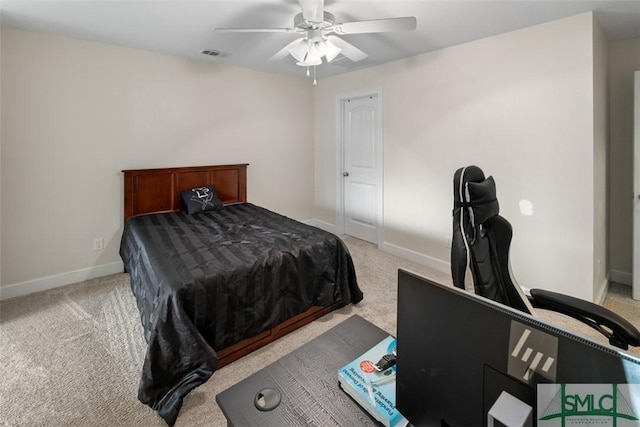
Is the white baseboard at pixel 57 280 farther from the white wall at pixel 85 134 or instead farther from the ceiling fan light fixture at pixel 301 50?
the ceiling fan light fixture at pixel 301 50

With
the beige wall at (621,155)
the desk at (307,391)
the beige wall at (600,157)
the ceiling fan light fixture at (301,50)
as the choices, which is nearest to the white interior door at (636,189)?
the beige wall at (600,157)

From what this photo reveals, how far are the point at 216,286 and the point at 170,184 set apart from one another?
226cm

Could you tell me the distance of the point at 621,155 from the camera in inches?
127

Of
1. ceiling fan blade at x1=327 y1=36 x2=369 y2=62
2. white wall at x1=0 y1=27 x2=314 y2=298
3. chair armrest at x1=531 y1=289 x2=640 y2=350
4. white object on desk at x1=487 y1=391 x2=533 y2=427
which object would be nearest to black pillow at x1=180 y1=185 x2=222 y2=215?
white wall at x1=0 y1=27 x2=314 y2=298

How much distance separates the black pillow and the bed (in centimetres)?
22

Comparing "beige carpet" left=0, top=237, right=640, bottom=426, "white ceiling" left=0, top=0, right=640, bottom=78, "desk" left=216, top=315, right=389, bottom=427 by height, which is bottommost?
"beige carpet" left=0, top=237, right=640, bottom=426

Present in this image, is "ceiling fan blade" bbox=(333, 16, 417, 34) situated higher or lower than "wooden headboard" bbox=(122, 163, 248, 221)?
higher

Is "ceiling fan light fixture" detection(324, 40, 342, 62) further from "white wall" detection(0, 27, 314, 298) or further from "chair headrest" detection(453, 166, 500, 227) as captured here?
"white wall" detection(0, 27, 314, 298)

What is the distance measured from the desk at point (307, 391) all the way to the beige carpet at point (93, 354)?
90cm

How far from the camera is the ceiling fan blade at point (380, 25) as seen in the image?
2.08m

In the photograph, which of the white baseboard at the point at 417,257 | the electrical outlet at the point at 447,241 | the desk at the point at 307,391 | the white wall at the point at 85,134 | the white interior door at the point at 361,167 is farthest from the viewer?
the white interior door at the point at 361,167

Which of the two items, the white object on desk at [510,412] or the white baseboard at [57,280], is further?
the white baseboard at [57,280]

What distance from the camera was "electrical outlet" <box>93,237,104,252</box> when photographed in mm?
3516

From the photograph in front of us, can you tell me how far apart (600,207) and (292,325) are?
2878 mm
